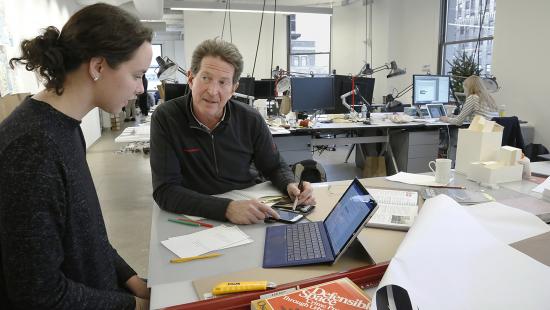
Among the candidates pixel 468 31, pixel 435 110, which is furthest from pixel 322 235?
pixel 468 31

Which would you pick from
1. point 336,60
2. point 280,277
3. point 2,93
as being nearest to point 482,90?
point 280,277

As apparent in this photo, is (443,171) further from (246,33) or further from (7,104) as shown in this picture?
(246,33)

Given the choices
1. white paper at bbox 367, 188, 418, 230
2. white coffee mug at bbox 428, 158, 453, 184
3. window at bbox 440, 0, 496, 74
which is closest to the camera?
white paper at bbox 367, 188, 418, 230

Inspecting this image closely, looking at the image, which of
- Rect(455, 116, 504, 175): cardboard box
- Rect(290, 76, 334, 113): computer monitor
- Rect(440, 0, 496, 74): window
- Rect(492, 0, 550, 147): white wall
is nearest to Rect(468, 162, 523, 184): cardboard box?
Rect(455, 116, 504, 175): cardboard box

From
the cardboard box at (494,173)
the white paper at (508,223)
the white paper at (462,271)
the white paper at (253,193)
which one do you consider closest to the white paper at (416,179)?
the cardboard box at (494,173)

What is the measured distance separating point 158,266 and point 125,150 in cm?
587

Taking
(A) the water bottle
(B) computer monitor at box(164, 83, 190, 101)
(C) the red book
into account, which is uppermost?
(B) computer monitor at box(164, 83, 190, 101)

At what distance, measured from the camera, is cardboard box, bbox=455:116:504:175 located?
1.86 meters

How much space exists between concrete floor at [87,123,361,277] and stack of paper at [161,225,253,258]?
133cm

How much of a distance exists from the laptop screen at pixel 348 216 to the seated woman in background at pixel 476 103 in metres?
3.44

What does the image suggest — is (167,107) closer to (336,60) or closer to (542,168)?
(542,168)

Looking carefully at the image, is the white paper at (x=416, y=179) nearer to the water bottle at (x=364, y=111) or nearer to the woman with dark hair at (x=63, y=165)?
the woman with dark hair at (x=63, y=165)

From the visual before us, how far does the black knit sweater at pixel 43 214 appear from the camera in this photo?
826 mm

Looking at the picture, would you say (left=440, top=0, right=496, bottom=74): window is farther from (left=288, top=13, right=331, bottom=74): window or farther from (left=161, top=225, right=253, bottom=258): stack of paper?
(left=161, top=225, right=253, bottom=258): stack of paper
